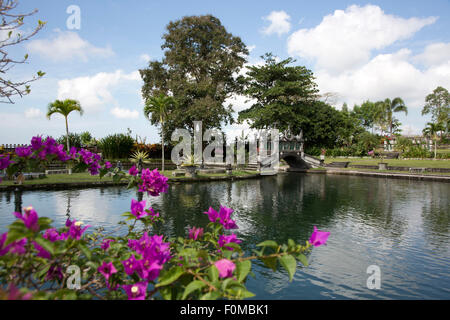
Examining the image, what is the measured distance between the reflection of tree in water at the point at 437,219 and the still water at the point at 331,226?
0.09 ft

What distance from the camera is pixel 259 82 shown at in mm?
37312

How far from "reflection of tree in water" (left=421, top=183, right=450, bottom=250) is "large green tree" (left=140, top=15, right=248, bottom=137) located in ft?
63.3

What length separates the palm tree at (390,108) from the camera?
2450 inches

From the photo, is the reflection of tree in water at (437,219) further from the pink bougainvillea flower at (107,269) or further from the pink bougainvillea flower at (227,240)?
the pink bougainvillea flower at (107,269)

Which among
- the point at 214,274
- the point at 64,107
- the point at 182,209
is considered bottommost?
the point at 182,209

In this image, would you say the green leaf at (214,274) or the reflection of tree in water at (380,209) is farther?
the reflection of tree in water at (380,209)

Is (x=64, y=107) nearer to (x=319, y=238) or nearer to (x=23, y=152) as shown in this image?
(x=23, y=152)

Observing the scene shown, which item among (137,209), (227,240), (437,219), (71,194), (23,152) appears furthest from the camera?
(71,194)

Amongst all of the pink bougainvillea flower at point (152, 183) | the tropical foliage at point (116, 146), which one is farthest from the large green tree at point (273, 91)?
the pink bougainvillea flower at point (152, 183)

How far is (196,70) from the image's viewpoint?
31984 millimetres

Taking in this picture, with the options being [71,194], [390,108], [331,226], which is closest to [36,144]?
[331,226]

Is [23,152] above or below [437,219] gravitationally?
above

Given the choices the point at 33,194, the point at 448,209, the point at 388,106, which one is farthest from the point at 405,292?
the point at 388,106

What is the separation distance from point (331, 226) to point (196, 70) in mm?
26349
